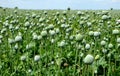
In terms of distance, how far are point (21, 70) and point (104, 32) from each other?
276 cm

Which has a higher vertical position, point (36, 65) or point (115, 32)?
point (115, 32)

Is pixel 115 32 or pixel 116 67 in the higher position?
pixel 115 32

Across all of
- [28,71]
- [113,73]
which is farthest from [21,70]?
[113,73]

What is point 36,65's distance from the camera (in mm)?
4730

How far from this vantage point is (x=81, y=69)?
4289mm

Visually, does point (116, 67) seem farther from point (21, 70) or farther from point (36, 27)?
point (36, 27)

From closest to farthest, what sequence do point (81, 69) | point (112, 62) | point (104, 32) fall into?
point (81, 69) < point (112, 62) < point (104, 32)

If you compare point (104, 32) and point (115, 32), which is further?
point (104, 32)

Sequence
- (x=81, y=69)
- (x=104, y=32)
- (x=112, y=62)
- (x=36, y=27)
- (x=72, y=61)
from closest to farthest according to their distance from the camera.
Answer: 1. (x=81, y=69)
2. (x=112, y=62)
3. (x=72, y=61)
4. (x=104, y=32)
5. (x=36, y=27)

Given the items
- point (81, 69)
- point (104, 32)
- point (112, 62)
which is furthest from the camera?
point (104, 32)

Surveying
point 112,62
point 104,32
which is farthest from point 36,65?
point 104,32

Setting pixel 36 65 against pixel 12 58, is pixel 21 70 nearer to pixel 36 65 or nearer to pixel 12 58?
pixel 36 65

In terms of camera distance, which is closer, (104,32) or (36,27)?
(104,32)

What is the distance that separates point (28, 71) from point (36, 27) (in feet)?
10.5
